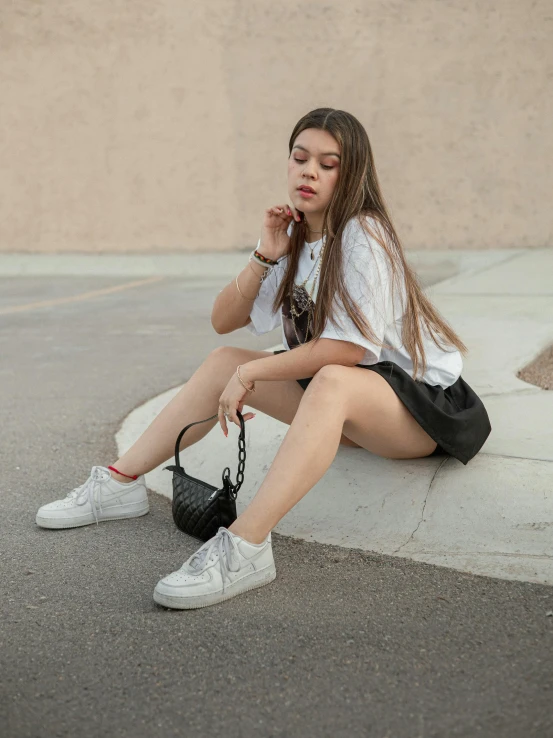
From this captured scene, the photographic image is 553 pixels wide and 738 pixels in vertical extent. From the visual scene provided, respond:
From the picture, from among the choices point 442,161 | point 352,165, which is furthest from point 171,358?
point 442,161

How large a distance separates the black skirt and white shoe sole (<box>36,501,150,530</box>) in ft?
2.52

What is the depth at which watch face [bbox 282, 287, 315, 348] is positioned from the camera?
10.3 ft

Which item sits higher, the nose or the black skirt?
the nose

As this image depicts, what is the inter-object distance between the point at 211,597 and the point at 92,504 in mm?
819

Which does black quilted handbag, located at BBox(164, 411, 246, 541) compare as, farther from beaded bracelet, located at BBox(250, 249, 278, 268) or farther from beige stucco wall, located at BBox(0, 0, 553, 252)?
beige stucco wall, located at BBox(0, 0, 553, 252)

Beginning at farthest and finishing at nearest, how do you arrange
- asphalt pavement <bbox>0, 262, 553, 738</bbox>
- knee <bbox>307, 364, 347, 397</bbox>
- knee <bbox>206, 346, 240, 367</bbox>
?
knee <bbox>206, 346, 240, 367</bbox>
knee <bbox>307, 364, 347, 397</bbox>
asphalt pavement <bbox>0, 262, 553, 738</bbox>

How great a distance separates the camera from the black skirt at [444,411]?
2.99 metres

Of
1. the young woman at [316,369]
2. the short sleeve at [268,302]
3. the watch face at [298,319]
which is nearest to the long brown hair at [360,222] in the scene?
the young woman at [316,369]

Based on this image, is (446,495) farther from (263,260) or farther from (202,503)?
(263,260)

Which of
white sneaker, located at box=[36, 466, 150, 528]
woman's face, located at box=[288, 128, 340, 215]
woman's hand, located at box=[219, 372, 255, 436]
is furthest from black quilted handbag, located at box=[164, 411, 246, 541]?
woman's face, located at box=[288, 128, 340, 215]

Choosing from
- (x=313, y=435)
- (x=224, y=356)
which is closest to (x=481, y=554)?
(x=313, y=435)

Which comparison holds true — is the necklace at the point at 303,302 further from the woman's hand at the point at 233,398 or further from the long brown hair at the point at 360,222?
the woman's hand at the point at 233,398

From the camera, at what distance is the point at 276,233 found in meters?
3.19

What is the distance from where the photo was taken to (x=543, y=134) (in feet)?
38.6
